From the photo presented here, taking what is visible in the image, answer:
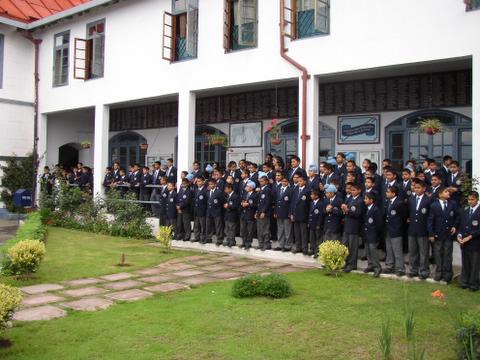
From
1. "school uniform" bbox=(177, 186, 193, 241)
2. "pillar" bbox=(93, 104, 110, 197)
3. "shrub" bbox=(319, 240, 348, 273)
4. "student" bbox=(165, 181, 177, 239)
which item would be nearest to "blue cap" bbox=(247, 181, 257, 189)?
"school uniform" bbox=(177, 186, 193, 241)

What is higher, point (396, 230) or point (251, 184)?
point (251, 184)

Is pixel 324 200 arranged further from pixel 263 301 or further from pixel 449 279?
A: pixel 263 301

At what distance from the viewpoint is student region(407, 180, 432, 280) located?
8375 millimetres

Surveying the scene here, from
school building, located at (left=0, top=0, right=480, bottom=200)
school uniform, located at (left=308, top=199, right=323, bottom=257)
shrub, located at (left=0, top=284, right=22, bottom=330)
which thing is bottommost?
shrub, located at (left=0, top=284, right=22, bottom=330)

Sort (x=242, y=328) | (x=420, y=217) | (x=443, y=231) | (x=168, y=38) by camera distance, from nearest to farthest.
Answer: (x=242, y=328), (x=443, y=231), (x=420, y=217), (x=168, y=38)

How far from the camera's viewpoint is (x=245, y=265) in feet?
32.4

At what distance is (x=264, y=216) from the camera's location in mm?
10859

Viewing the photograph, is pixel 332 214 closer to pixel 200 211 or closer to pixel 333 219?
pixel 333 219

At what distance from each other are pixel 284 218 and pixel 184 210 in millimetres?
2991

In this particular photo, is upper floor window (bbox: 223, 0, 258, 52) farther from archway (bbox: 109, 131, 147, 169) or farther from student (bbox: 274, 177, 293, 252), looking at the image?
archway (bbox: 109, 131, 147, 169)

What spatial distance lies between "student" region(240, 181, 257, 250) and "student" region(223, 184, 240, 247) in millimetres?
211

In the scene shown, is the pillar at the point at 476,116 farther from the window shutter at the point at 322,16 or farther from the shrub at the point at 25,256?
the shrub at the point at 25,256

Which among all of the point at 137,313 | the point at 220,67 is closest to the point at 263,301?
the point at 137,313

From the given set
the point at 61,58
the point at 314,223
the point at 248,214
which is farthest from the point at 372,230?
the point at 61,58
